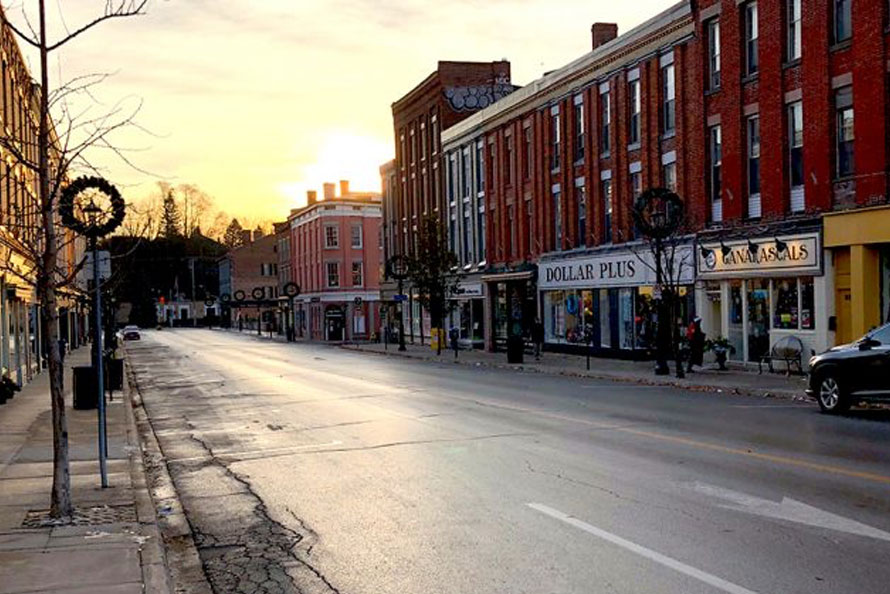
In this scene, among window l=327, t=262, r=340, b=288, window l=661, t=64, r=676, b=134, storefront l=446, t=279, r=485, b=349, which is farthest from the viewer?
window l=327, t=262, r=340, b=288

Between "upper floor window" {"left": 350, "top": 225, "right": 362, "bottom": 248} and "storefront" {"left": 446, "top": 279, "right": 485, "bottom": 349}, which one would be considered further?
"upper floor window" {"left": 350, "top": 225, "right": 362, "bottom": 248}

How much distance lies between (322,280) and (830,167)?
63376mm

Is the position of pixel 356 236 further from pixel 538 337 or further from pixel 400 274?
pixel 538 337

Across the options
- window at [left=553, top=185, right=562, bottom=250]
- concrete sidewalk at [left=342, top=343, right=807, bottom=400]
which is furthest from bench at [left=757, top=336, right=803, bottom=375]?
window at [left=553, top=185, right=562, bottom=250]

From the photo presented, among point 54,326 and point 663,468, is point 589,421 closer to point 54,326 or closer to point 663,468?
point 663,468

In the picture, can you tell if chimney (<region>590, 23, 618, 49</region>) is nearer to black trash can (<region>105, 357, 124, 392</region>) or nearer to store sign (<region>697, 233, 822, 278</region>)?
store sign (<region>697, 233, 822, 278</region>)

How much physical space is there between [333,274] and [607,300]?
50.7m

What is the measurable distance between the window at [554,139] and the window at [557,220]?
1101mm

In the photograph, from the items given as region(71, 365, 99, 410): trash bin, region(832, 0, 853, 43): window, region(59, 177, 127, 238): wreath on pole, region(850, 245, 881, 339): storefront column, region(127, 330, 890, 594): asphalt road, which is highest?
region(832, 0, 853, 43): window

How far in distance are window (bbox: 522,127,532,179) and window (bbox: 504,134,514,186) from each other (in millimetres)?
1379

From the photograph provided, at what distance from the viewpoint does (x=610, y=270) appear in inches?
1426

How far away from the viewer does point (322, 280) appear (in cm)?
8488

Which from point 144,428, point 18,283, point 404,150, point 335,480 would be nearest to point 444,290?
point 404,150

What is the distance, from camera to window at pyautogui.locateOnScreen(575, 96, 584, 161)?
129 ft
